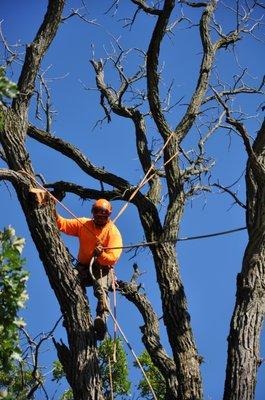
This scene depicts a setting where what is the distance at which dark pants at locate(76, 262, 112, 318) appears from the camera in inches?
234

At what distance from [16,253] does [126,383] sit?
29.2 feet

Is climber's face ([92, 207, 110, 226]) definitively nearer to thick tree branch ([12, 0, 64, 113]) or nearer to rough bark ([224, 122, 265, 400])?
thick tree branch ([12, 0, 64, 113])

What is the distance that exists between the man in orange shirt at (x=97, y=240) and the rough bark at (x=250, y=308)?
159 cm

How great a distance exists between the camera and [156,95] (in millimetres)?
6848

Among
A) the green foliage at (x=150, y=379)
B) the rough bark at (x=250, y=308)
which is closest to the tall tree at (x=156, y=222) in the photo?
the rough bark at (x=250, y=308)

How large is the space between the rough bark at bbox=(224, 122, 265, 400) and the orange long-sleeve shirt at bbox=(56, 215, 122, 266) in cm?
166

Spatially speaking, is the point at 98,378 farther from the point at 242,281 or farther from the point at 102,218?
the point at 102,218

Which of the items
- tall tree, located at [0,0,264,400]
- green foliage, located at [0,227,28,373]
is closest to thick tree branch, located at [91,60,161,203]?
tall tree, located at [0,0,264,400]

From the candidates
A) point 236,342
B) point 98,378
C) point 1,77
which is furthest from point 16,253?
point 236,342

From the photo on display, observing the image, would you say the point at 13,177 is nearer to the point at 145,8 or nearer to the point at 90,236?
the point at 90,236

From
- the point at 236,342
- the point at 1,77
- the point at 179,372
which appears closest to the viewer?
the point at 1,77

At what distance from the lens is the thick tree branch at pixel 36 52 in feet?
19.6

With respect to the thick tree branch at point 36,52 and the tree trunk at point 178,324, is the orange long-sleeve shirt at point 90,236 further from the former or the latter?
the thick tree branch at point 36,52

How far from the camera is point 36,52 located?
20.1ft
